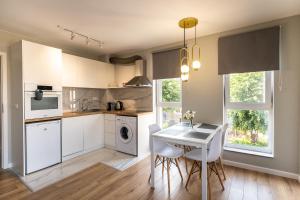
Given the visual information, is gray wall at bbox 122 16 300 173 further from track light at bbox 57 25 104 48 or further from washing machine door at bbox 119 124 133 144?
track light at bbox 57 25 104 48

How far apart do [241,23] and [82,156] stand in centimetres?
384

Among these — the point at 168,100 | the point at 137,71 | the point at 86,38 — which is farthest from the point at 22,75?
the point at 168,100

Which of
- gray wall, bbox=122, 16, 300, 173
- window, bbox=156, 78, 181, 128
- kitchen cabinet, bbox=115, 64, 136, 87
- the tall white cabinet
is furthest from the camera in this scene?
kitchen cabinet, bbox=115, 64, 136, 87

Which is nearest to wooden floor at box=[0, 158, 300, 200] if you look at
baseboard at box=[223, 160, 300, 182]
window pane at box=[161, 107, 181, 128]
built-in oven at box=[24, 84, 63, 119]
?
baseboard at box=[223, 160, 300, 182]

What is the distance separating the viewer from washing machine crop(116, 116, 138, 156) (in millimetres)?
3314

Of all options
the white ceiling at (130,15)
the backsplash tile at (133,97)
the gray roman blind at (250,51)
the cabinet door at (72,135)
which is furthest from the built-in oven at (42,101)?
the gray roman blind at (250,51)

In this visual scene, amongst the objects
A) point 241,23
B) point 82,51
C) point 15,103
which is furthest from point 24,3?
point 241,23

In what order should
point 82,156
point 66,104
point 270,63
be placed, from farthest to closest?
point 66,104, point 82,156, point 270,63

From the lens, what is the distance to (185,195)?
2.04 m

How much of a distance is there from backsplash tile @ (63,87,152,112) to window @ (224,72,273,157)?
175 cm

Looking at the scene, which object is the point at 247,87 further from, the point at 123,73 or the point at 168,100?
the point at 123,73

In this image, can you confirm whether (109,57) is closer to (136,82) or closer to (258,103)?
(136,82)

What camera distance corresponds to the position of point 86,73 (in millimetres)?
3748

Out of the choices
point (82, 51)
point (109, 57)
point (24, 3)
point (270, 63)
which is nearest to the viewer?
point (24, 3)
